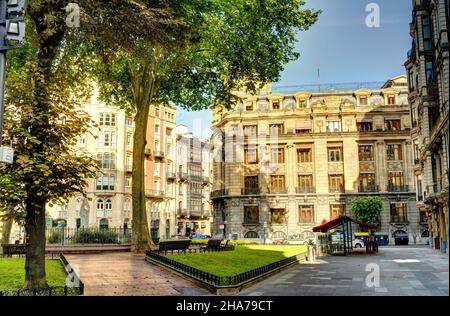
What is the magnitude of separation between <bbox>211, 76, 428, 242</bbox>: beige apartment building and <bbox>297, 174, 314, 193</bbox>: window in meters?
0.13

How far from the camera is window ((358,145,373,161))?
60500 mm

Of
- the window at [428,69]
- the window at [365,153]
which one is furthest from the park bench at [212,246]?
the window at [365,153]

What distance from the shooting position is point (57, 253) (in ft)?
77.1

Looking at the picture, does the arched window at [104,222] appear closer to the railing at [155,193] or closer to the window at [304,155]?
the railing at [155,193]

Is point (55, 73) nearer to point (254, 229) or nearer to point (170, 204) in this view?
point (254, 229)

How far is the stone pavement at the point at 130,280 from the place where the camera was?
12.8 metres

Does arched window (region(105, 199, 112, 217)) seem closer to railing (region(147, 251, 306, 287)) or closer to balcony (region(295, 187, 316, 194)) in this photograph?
balcony (region(295, 187, 316, 194))

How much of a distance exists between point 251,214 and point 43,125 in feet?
165

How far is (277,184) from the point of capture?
202ft

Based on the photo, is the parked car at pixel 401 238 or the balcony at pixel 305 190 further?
the balcony at pixel 305 190

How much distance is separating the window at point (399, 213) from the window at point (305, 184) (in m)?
10.7

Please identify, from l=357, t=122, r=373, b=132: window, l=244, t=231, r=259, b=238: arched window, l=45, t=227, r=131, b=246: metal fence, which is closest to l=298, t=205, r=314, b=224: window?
l=244, t=231, r=259, b=238: arched window

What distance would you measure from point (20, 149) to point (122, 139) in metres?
54.0
